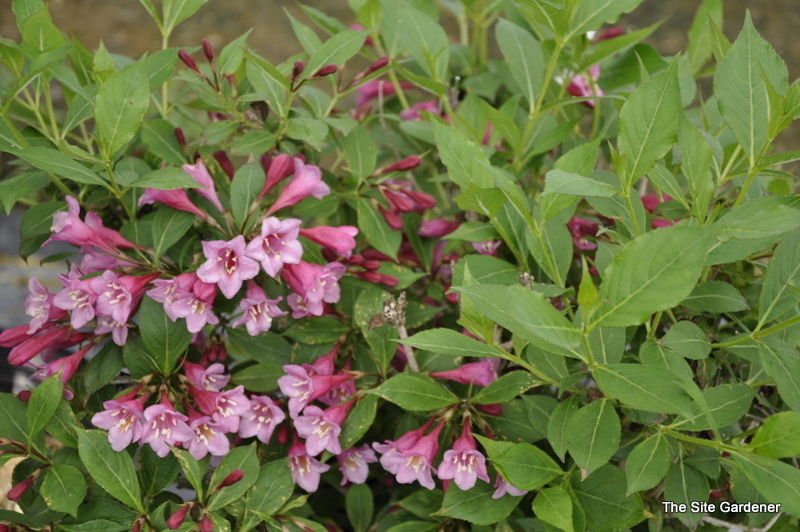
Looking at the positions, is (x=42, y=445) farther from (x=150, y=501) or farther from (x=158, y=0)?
(x=158, y=0)

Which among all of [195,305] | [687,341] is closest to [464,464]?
[687,341]

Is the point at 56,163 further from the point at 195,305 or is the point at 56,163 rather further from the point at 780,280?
the point at 780,280

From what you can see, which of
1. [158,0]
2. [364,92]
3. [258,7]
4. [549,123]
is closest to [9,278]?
[364,92]

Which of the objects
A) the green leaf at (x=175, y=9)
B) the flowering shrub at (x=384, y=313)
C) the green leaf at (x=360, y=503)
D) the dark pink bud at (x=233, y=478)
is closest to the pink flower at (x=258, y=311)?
the flowering shrub at (x=384, y=313)

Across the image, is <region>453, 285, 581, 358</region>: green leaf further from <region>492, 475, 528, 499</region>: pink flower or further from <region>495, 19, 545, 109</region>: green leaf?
<region>495, 19, 545, 109</region>: green leaf

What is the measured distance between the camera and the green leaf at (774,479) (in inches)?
35.3

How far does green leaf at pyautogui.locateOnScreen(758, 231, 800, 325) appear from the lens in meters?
1.09

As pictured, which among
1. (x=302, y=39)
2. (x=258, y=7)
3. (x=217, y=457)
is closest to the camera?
(x=217, y=457)

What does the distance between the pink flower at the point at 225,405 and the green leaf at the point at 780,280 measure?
0.79 m

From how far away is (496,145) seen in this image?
173 cm

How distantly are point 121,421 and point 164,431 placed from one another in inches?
2.6

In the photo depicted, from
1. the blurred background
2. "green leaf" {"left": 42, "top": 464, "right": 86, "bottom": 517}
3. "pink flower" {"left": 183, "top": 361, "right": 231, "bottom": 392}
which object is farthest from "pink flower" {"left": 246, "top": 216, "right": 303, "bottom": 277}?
the blurred background

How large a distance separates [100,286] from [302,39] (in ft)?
2.15

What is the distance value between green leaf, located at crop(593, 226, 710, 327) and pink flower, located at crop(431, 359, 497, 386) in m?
0.45
